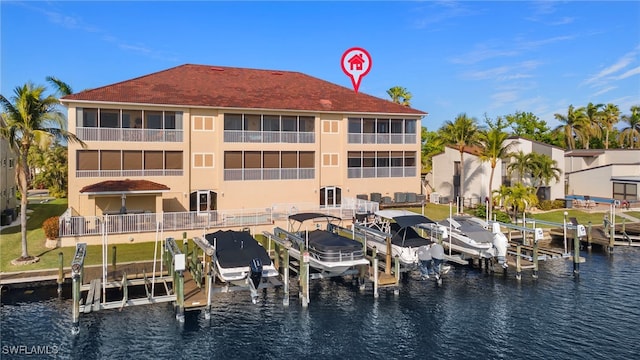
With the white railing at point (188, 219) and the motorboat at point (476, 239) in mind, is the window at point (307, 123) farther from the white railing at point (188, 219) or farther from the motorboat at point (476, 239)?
the motorboat at point (476, 239)

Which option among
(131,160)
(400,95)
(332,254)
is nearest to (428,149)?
(400,95)

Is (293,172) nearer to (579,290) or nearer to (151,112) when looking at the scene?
(151,112)

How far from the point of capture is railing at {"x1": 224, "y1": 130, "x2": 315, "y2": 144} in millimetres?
36000

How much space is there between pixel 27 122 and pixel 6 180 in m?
17.4

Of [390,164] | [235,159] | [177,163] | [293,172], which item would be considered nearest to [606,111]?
[390,164]

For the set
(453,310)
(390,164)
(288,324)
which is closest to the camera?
(288,324)

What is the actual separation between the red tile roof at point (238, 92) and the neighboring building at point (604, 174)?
930 inches

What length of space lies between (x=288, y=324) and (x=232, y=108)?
20.8 metres

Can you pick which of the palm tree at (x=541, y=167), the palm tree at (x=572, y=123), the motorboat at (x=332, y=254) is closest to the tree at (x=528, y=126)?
the palm tree at (x=572, y=123)

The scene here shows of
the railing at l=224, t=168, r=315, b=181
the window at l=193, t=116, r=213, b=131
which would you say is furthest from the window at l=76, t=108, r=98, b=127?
the railing at l=224, t=168, r=315, b=181

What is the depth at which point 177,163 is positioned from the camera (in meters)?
34.6

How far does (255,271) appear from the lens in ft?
66.3

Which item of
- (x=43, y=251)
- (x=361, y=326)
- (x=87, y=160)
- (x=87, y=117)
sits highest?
(x=87, y=117)

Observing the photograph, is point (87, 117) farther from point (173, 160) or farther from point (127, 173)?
point (173, 160)
